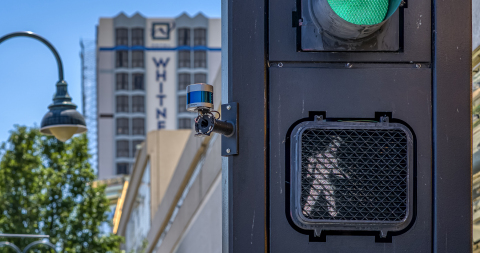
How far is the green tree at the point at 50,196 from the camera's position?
21.5 meters

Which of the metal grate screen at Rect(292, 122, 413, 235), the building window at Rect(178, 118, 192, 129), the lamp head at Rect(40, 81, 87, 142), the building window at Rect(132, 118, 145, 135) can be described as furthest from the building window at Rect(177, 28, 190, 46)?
the metal grate screen at Rect(292, 122, 413, 235)

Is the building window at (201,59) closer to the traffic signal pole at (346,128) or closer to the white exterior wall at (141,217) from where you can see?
the white exterior wall at (141,217)

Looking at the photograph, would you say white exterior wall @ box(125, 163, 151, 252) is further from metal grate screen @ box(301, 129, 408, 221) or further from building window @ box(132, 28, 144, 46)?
building window @ box(132, 28, 144, 46)

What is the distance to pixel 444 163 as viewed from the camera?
2.90 m

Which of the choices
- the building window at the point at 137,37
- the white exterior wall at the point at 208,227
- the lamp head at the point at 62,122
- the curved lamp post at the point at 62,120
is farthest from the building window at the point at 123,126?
the lamp head at the point at 62,122

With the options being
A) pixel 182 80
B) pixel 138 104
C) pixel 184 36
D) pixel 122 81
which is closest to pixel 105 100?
pixel 122 81

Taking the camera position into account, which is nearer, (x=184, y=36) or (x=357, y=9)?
(x=357, y=9)

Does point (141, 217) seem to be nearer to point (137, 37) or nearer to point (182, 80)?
point (182, 80)

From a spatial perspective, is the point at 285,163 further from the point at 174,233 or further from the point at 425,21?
the point at 174,233

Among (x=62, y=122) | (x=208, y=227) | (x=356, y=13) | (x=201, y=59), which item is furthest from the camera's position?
(x=201, y=59)

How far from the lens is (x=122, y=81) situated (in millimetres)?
85625

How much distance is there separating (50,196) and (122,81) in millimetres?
64532

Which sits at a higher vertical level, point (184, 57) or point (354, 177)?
point (184, 57)

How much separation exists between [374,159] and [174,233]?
19187mm
